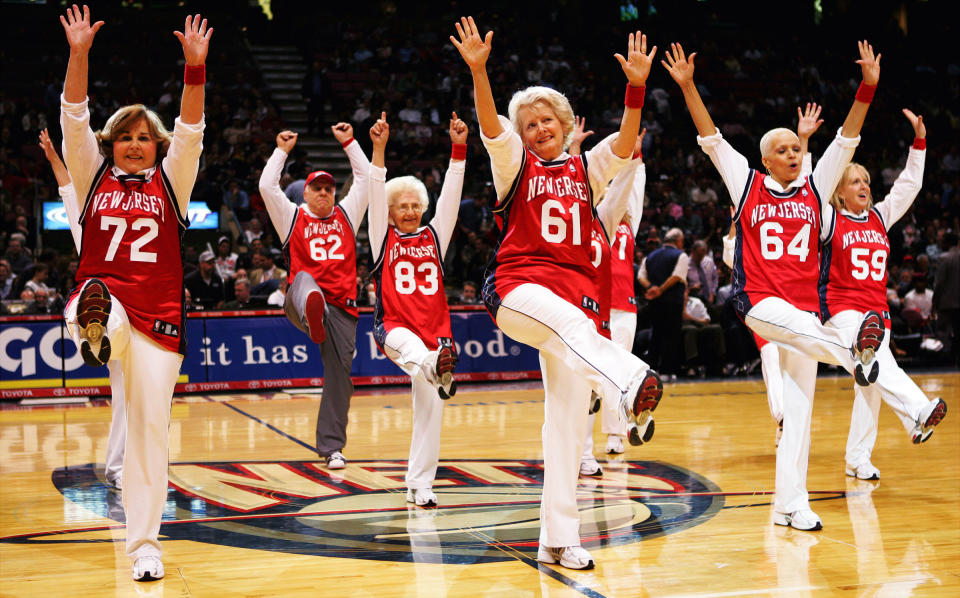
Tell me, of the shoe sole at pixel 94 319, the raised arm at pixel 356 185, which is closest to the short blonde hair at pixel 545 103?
the shoe sole at pixel 94 319

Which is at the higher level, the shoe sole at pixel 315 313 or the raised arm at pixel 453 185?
the raised arm at pixel 453 185

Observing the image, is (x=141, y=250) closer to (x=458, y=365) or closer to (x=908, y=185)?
(x=908, y=185)

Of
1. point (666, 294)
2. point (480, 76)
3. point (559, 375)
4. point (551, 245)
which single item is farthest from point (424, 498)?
point (666, 294)

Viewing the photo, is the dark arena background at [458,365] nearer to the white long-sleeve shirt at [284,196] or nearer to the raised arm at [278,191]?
the white long-sleeve shirt at [284,196]

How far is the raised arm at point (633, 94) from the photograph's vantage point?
14.1 ft

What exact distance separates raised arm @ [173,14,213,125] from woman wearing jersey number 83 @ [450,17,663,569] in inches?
42.5

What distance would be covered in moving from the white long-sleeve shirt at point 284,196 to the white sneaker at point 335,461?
162 cm

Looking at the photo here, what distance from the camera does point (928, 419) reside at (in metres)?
5.13

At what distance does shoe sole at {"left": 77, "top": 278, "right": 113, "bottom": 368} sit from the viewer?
389 cm

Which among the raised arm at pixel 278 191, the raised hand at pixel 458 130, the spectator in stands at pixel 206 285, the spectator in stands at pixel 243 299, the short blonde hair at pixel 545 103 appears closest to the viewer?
the short blonde hair at pixel 545 103

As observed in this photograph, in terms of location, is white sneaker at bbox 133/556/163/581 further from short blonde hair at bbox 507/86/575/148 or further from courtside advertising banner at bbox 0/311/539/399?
courtside advertising banner at bbox 0/311/539/399

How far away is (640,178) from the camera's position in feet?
22.6

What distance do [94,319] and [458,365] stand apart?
30.2ft

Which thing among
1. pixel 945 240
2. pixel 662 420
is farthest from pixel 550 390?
pixel 945 240
